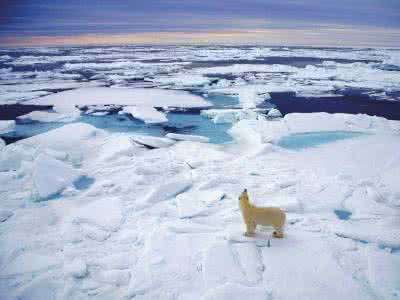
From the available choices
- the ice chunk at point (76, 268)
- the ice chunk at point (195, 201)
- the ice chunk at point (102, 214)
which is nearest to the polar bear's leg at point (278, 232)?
the ice chunk at point (195, 201)

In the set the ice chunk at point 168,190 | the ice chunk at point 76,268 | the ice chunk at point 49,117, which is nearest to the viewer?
the ice chunk at point 76,268

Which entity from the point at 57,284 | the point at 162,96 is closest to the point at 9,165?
the point at 57,284

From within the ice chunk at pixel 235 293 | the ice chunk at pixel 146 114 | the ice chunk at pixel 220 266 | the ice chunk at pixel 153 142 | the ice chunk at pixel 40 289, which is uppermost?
the ice chunk at pixel 235 293

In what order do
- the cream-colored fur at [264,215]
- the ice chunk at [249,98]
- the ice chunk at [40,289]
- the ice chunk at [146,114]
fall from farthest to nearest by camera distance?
the ice chunk at [249,98]
the ice chunk at [146,114]
the cream-colored fur at [264,215]
the ice chunk at [40,289]

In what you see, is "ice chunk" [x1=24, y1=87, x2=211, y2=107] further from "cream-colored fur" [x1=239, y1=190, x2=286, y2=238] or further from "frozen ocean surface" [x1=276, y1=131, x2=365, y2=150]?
"cream-colored fur" [x1=239, y1=190, x2=286, y2=238]

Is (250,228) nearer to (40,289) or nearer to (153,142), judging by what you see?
(40,289)

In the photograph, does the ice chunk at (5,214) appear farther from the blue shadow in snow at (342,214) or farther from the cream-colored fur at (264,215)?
the blue shadow in snow at (342,214)
